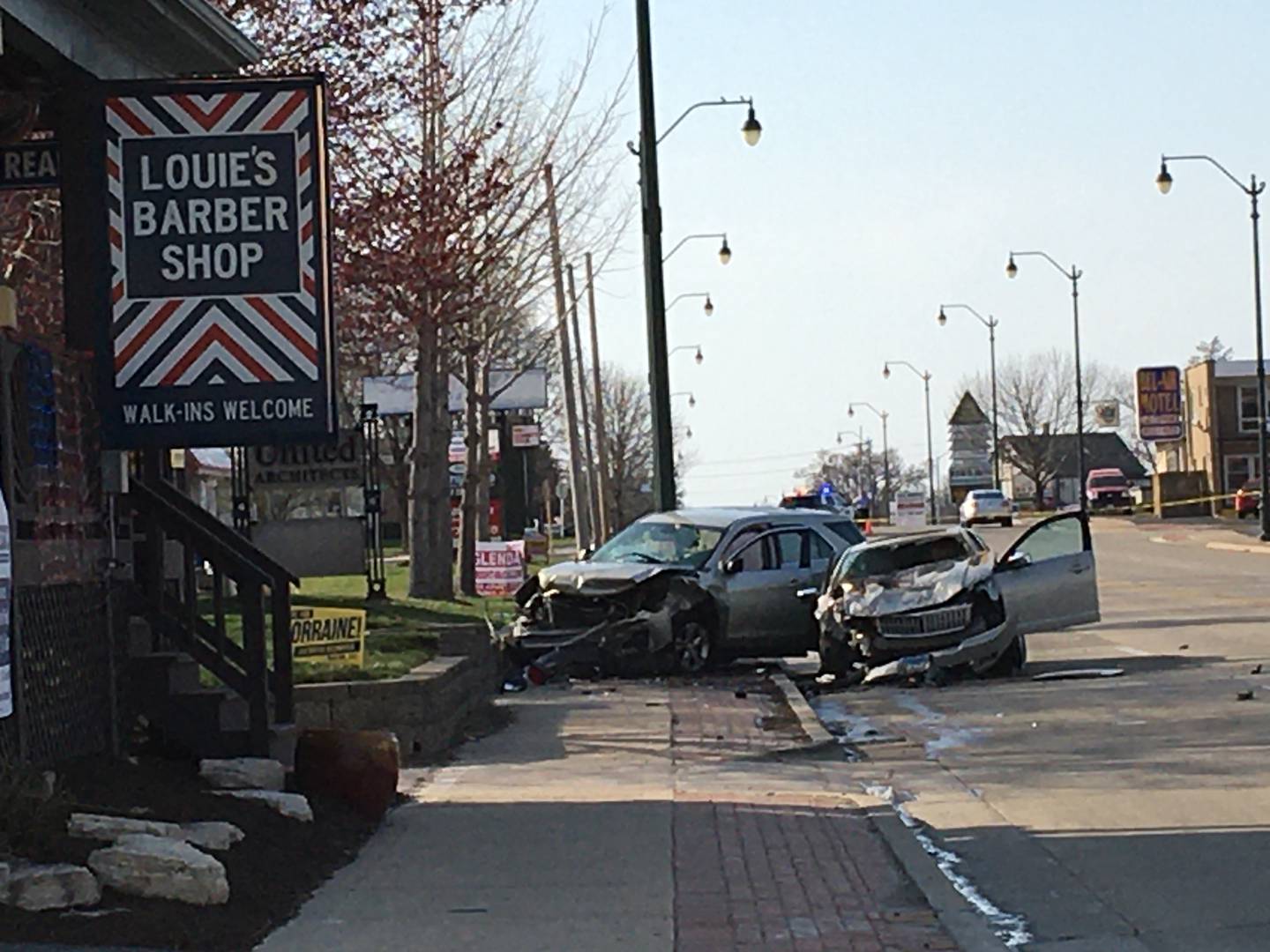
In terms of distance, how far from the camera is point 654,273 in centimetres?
2483

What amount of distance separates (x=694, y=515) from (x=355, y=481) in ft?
19.3

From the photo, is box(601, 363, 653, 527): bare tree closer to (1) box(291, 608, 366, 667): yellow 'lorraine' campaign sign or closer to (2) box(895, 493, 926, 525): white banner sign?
(2) box(895, 493, 926, 525): white banner sign

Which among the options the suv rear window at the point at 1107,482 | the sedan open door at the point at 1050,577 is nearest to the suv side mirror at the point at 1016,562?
the sedan open door at the point at 1050,577

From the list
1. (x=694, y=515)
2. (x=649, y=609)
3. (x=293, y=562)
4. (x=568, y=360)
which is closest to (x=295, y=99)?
(x=649, y=609)

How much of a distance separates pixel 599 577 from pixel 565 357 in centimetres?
1931

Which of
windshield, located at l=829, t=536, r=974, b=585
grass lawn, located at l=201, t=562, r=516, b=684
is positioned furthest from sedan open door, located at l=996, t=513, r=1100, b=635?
grass lawn, located at l=201, t=562, r=516, b=684

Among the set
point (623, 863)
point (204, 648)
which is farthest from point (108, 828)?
point (204, 648)

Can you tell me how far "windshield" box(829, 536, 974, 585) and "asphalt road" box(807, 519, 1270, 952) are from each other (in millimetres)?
1395

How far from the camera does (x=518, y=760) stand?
542 inches

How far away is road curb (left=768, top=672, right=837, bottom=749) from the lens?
49.5ft

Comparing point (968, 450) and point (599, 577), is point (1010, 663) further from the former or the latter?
point (968, 450)

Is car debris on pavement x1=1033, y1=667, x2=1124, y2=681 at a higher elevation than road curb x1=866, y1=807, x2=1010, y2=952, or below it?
below

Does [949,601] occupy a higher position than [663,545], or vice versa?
[663,545]

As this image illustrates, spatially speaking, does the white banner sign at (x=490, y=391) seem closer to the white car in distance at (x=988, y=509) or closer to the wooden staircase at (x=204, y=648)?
the white car in distance at (x=988, y=509)
